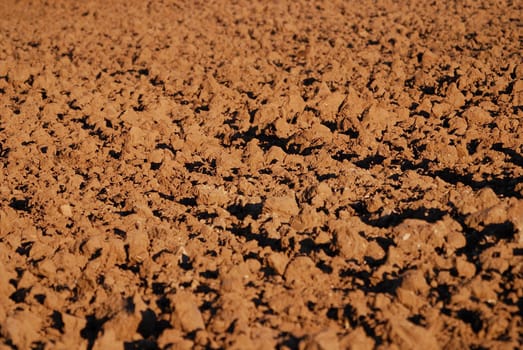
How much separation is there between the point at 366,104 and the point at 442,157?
130 cm

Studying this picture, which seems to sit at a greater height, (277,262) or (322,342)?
(277,262)

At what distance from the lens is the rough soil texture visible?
3057 mm

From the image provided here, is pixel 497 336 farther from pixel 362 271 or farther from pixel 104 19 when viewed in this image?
pixel 104 19

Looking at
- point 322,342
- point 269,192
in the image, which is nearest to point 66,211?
point 269,192

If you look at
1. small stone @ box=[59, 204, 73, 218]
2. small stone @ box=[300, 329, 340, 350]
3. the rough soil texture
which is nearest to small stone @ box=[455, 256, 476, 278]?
the rough soil texture

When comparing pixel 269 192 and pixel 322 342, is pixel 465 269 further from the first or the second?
pixel 269 192

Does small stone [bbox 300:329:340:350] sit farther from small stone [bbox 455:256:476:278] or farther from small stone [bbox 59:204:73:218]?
small stone [bbox 59:204:73:218]

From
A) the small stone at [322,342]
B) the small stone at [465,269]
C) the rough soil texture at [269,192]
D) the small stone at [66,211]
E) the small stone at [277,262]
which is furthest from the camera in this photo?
the small stone at [66,211]

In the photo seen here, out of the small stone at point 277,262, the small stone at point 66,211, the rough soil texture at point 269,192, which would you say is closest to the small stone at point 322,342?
the rough soil texture at point 269,192

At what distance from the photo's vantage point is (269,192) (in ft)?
14.1

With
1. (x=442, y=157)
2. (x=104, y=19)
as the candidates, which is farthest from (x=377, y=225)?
(x=104, y=19)

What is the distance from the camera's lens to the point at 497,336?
9.46ft

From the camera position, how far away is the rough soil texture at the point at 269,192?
3.06 metres

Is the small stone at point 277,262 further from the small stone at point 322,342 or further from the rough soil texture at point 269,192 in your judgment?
the small stone at point 322,342
